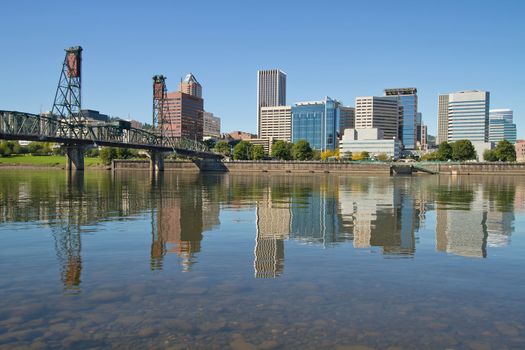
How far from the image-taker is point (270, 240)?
77.6 ft

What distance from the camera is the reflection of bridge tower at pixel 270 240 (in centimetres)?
1736

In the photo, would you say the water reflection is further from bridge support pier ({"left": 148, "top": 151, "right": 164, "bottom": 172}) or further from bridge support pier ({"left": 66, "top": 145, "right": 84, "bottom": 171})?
bridge support pier ({"left": 148, "top": 151, "right": 164, "bottom": 172})

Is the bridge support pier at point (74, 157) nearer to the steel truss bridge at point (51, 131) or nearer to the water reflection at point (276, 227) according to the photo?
the steel truss bridge at point (51, 131)

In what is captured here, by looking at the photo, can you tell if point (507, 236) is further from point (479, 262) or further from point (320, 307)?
point (320, 307)

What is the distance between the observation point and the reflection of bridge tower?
1736cm

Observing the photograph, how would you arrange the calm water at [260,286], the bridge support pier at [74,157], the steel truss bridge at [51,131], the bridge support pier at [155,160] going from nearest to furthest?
the calm water at [260,286]
the steel truss bridge at [51,131]
the bridge support pier at [74,157]
the bridge support pier at [155,160]

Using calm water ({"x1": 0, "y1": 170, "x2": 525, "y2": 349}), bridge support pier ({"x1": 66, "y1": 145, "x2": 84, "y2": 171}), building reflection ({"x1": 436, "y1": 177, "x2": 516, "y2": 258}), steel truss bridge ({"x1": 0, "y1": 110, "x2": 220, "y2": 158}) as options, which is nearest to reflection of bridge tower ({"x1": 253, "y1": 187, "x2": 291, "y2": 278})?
calm water ({"x1": 0, "y1": 170, "x2": 525, "y2": 349})

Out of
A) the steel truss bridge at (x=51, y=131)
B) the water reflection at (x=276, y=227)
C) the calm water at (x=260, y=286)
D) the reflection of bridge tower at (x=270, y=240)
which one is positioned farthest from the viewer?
the steel truss bridge at (x=51, y=131)

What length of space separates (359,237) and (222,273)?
418 inches

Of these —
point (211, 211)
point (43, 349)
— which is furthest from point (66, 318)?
point (211, 211)

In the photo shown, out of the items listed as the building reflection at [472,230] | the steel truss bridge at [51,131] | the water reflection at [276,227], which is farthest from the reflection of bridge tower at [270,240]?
the steel truss bridge at [51,131]

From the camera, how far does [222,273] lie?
16438 millimetres

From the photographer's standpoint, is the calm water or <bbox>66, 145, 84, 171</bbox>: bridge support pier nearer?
the calm water

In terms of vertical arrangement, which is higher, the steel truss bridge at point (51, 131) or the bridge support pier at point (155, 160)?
the steel truss bridge at point (51, 131)
